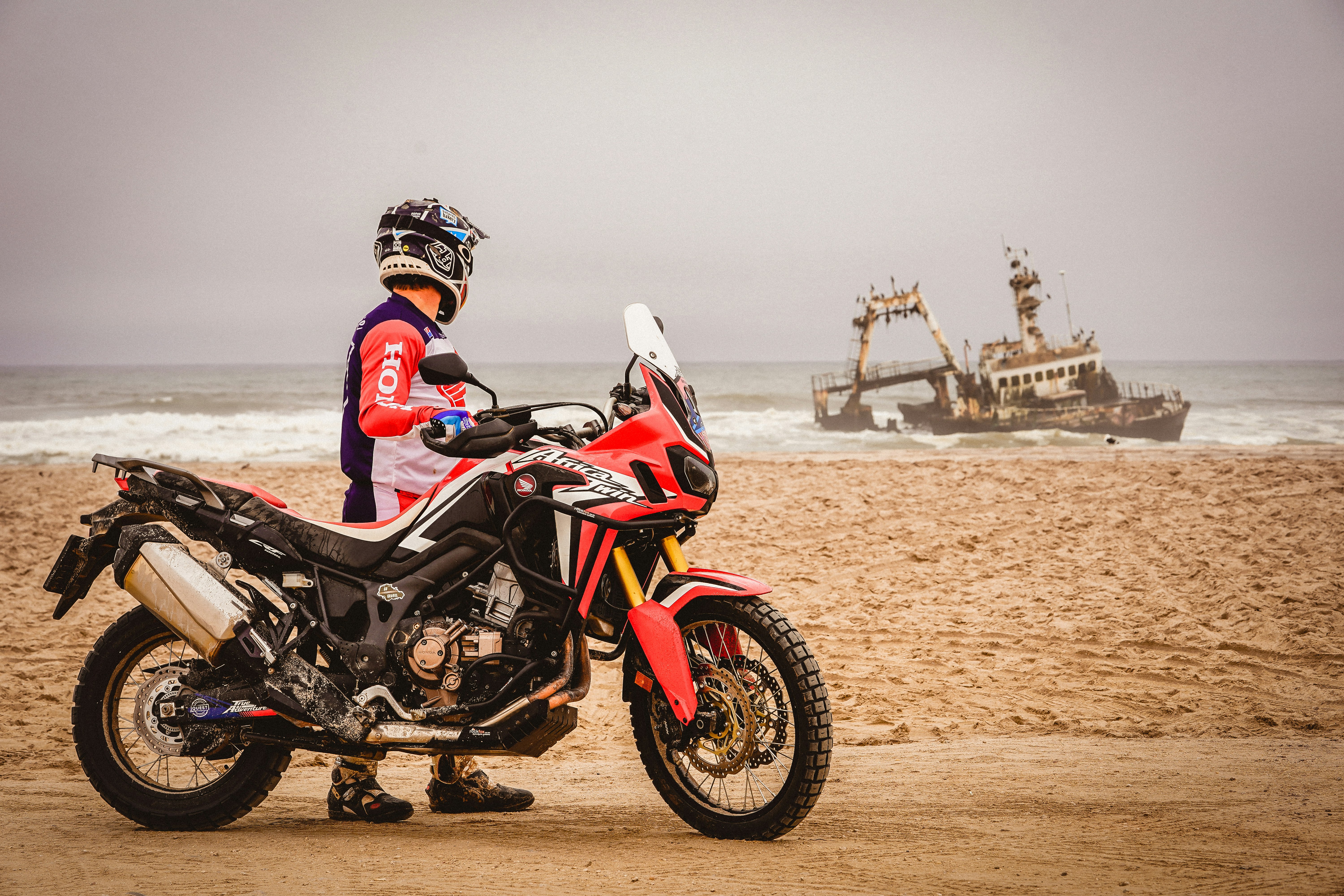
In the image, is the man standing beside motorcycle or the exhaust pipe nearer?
the exhaust pipe

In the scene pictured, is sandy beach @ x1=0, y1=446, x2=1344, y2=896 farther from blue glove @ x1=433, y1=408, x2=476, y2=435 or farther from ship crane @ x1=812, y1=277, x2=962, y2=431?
ship crane @ x1=812, y1=277, x2=962, y2=431

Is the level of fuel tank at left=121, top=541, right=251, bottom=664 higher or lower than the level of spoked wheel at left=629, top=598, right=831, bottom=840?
higher

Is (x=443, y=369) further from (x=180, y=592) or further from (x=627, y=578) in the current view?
(x=180, y=592)

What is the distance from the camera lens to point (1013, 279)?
3117 cm

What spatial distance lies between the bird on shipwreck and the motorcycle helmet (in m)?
27.8

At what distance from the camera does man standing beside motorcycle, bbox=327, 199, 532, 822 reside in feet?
12.9

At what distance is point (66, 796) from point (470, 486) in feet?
8.26

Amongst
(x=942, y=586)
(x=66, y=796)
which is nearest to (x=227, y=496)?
(x=66, y=796)

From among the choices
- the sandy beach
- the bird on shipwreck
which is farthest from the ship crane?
the sandy beach

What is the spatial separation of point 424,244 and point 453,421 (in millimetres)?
1010

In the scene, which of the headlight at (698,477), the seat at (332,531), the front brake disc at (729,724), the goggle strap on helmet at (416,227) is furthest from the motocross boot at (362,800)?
the goggle strap on helmet at (416,227)

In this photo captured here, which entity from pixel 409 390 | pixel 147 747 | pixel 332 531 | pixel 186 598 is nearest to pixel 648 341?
pixel 409 390

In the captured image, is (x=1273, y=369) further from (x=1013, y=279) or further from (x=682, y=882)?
(x=682, y=882)

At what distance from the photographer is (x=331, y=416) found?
104ft
